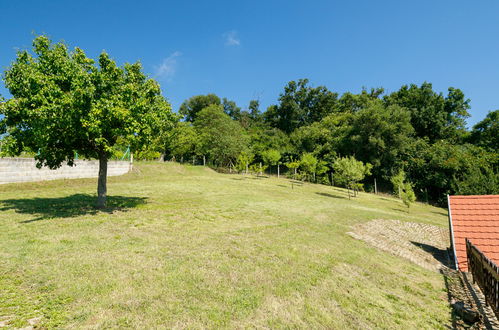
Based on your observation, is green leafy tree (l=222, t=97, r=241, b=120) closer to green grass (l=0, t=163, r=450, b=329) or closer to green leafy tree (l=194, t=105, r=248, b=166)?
green leafy tree (l=194, t=105, r=248, b=166)

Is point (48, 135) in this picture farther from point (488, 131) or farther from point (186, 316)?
point (488, 131)

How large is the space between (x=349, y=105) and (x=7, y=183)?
64381mm

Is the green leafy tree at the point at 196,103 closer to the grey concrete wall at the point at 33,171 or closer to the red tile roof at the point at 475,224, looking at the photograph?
the grey concrete wall at the point at 33,171

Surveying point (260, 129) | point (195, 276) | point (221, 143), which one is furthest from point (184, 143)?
point (195, 276)

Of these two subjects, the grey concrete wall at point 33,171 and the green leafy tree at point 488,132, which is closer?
the grey concrete wall at point 33,171

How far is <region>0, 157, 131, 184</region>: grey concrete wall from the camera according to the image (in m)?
16.0

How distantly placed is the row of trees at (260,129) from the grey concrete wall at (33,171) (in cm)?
536

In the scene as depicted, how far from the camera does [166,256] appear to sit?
6656mm

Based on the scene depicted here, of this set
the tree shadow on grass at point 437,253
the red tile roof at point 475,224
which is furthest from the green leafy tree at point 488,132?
the tree shadow on grass at point 437,253

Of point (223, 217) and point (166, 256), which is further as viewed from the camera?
point (223, 217)

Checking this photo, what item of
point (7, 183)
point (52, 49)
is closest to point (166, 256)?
point (52, 49)

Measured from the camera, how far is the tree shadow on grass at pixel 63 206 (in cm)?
1045

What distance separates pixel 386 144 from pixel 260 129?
1286 inches

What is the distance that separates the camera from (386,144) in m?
42.3
